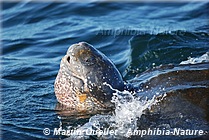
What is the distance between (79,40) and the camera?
8.63m

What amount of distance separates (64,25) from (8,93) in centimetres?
414

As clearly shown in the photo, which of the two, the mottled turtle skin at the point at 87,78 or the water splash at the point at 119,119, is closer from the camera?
the water splash at the point at 119,119

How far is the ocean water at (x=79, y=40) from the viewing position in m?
4.80

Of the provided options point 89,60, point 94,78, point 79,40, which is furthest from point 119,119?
point 79,40

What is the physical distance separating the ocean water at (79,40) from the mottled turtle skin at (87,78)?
0.54ft

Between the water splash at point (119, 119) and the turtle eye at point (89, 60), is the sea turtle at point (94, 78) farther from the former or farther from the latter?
the water splash at point (119, 119)

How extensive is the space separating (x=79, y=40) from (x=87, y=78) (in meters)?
3.83

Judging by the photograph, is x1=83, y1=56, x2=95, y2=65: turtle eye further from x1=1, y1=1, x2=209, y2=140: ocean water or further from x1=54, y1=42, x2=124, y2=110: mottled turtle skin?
x1=1, y1=1, x2=209, y2=140: ocean water

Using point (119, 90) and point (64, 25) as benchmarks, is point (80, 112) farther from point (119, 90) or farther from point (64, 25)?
point (64, 25)

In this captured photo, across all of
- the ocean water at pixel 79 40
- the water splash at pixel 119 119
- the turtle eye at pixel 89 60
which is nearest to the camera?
the water splash at pixel 119 119

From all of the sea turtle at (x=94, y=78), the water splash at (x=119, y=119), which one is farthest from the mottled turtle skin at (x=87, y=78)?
the water splash at (x=119, y=119)

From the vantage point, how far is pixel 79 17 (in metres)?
10.3

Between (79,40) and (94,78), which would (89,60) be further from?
(79,40)

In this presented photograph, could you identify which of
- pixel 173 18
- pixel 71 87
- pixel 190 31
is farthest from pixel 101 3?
pixel 71 87
